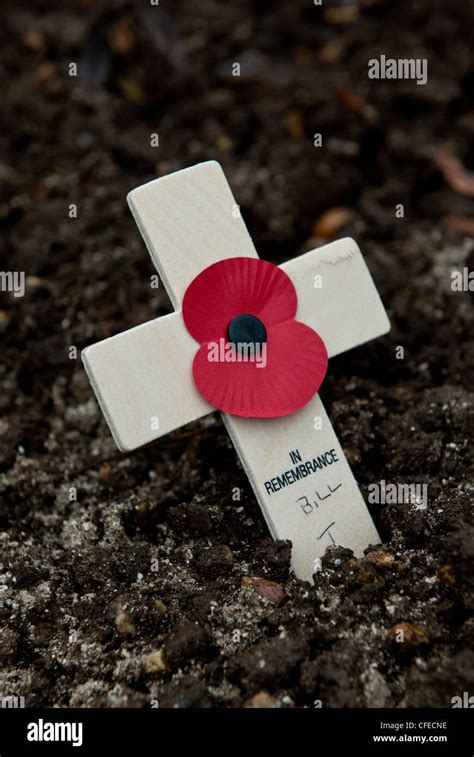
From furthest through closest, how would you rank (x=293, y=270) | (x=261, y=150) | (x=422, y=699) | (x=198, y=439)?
(x=261, y=150), (x=198, y=439), (x=293, y=270), (x=422, y=699)

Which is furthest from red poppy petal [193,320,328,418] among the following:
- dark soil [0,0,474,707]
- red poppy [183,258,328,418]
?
dark soil [0,0,474,707]

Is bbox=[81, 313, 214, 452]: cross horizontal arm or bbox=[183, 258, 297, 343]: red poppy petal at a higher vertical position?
bbox=[183, 258, 297, 343]: red poppy petal

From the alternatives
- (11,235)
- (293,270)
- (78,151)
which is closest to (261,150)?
(78,151)

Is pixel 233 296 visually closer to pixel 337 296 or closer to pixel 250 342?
pixel 250 342

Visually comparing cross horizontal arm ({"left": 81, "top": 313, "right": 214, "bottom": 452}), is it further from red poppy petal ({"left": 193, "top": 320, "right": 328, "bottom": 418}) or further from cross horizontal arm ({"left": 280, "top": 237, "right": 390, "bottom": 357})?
cross horizontal arm ({"left": 280, "top": 237, "right": 390, "bottom": 357})

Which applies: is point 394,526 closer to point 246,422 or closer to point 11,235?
point 246,422

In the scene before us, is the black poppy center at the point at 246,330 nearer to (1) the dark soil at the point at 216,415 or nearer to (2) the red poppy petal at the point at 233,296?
(2) the red poppy petal at the point at 233,296
